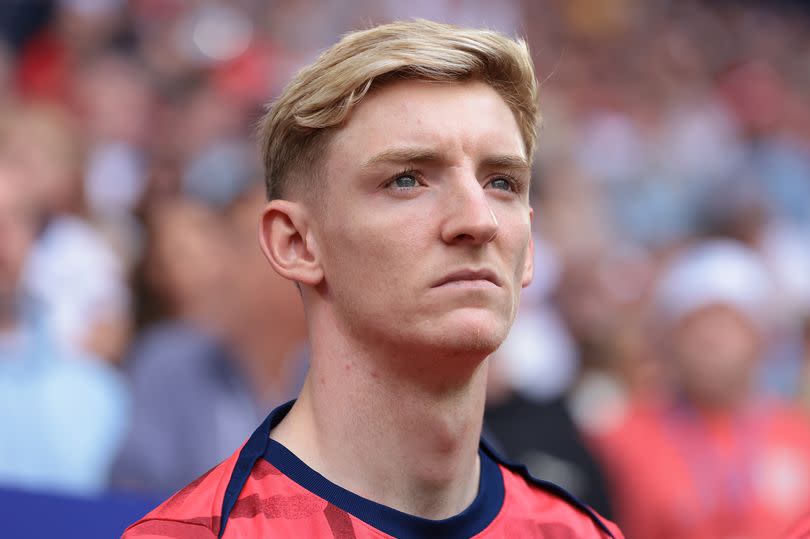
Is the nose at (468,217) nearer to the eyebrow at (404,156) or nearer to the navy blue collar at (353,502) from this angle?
the eyebrow at (404,156)

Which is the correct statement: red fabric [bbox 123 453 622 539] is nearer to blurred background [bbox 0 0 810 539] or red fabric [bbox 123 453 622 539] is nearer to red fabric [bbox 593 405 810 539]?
blurred background [bbox 0 0 810 539]

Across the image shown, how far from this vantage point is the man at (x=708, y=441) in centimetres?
511

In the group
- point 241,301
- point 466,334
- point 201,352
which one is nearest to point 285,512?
point 466,334

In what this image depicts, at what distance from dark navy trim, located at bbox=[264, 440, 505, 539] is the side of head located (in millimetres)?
291

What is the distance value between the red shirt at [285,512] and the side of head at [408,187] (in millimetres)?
310

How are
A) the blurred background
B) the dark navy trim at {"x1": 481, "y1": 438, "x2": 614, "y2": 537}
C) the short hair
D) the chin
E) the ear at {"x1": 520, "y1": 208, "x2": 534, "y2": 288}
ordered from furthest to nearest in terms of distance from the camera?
the blurred background, the dark navy trim at {"x1": 481, "y1": 438, "x2": 614, "y2": 537}, the ear at {"x1": 520, "y1": 208, "x2": 534, "y2": 288}, the short hair, the chin

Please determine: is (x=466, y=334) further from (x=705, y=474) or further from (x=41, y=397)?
(x=705, y=474)

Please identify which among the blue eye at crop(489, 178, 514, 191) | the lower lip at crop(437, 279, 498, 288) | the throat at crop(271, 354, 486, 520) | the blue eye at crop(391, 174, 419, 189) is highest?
the blue eye at crop(391, 174, 419, 189)

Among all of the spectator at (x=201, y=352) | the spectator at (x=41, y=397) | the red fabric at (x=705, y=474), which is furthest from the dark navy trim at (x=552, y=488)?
the red fabric at (x=705, y=474)

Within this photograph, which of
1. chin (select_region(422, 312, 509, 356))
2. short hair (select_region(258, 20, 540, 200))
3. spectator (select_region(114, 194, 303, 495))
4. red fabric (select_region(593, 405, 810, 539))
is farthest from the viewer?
red fabric (select_region(593, 405, 810, 539))

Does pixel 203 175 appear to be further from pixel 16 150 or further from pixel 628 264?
pixel 628 264

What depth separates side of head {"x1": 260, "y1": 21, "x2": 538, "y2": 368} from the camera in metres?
2.32

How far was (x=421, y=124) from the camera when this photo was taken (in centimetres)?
237

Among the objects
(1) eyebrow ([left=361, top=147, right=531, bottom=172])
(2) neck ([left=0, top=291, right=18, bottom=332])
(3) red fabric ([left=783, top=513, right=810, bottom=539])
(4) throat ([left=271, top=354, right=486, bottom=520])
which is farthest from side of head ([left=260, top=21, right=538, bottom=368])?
(2) neck ([left=0, top=291, right=18, bottom=332])
